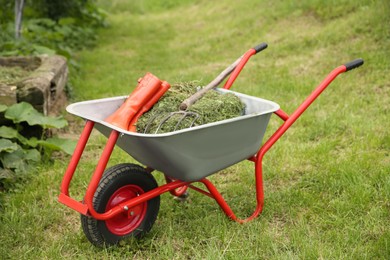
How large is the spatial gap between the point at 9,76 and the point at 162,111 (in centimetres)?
254

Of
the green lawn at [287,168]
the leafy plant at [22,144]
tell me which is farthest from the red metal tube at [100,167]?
the leafy plant at [22,144]

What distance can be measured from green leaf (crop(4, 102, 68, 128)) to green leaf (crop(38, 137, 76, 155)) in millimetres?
130

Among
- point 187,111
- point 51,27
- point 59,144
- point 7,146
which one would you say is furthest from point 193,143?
point 51,27

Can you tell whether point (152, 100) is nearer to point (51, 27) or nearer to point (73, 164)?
point (73, 164)

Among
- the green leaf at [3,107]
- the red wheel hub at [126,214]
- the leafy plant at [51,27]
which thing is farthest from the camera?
the leafy plant at [51,27]

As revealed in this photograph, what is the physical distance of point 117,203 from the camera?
8.72 feet

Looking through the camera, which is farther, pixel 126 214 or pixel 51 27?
pixel 51 27

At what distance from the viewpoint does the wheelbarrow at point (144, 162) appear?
2424 millimetres

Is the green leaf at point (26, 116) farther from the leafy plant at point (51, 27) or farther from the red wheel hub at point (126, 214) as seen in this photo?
the leafy plant at point (51, 27)

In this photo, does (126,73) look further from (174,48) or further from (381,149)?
(381,149)

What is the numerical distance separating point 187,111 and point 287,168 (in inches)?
50.7

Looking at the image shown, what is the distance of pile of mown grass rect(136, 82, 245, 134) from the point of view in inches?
103

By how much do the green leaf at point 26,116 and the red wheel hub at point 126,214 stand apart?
1.51 meters

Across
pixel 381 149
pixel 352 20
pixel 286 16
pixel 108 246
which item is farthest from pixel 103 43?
pixel 108 246
